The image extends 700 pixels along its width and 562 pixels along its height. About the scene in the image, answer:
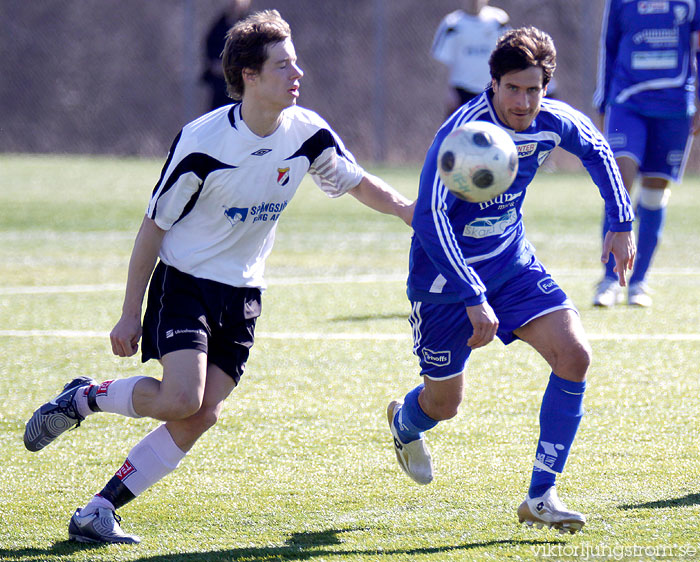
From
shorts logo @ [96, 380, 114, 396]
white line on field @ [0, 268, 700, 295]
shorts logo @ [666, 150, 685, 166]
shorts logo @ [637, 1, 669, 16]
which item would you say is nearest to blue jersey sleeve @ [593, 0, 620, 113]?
→ shorts logo @ [637, 1, 669, 16]

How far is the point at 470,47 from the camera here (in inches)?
456

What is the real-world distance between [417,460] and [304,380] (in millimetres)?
1711

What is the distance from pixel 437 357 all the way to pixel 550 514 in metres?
0.77

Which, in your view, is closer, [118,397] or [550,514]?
[550,514]

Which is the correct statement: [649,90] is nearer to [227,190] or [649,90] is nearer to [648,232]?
[648,232]

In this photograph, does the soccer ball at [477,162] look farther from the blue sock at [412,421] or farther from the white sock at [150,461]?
the white sock at [150,461]

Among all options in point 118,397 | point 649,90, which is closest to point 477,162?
point 118,397

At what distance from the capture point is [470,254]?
3.88 meters

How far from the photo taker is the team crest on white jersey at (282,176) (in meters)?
3.87

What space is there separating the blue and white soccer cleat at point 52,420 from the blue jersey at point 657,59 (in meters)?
5.04

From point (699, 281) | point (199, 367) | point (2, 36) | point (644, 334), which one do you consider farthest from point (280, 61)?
point (2, 36)

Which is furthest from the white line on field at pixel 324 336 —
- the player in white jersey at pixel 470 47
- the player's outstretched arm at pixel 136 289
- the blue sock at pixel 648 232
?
the player in white jersey at pixel 470 47

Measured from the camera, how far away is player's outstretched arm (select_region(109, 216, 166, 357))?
3.69 m

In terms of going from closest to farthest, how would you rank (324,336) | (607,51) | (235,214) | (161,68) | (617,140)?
1. (235,214)
2. (324,336)
3. (617,140)
4. (607,51)
5. (161,68)
